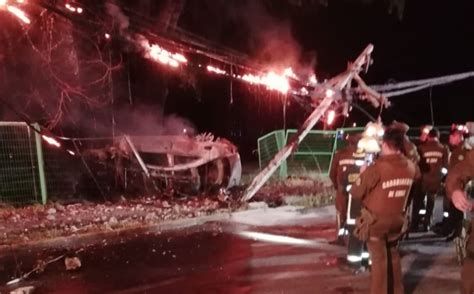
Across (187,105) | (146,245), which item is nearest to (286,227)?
(146,245)

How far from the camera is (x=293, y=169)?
55.5 feet

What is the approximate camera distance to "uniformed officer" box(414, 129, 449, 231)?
9.42 meters

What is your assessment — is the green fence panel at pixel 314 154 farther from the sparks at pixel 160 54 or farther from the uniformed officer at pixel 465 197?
the uniformed officer at pixel 465 197

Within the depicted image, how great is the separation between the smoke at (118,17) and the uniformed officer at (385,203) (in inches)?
241

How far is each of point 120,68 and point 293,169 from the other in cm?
581

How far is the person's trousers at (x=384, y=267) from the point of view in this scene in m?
5.56

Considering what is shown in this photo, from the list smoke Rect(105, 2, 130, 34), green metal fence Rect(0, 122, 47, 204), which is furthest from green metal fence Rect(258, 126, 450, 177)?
smoke Rect(105, 2, 130, 34)

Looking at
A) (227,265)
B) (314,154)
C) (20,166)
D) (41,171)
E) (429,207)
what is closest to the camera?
(227,265)

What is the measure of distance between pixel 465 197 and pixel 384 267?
1.04 m

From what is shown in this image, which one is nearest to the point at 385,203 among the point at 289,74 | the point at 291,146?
the point at 289,74

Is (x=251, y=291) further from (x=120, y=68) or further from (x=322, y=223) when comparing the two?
(x=120, y=68)

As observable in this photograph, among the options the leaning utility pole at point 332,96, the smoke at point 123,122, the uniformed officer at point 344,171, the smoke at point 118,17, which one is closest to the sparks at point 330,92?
the leaning utility pole at point 332,96

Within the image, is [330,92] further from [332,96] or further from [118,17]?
[118,17]

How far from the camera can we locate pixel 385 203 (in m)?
5.52
